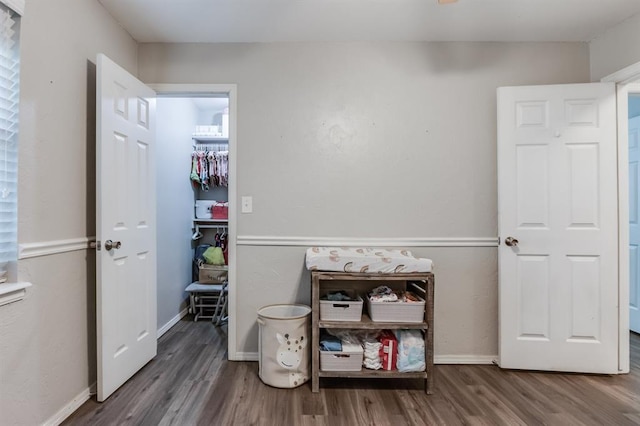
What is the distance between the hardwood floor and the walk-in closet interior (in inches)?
36.5

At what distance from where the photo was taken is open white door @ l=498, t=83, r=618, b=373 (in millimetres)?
2170

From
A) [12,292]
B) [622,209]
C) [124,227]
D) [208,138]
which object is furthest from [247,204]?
[622,209]

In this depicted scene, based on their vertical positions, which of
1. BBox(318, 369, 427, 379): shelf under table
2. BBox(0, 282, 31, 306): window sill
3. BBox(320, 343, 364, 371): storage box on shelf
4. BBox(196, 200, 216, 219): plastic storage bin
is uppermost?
BBox(196, 200, 216, 219): plastic storage bin

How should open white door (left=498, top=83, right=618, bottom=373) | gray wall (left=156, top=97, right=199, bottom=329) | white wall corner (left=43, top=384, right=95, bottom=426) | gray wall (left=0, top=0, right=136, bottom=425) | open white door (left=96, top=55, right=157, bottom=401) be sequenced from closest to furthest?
1. gray wall (left=0, top=0, right=136, bottom=425)
2. white wall corner (left=43, top=384, right=95, bottom=426)
3. open white door (left=96, top=55, right=157, bottom=401)
4. open white door (left=498, top=83, right=618, bottom=373)
5. gray wall (left=156, top=97, right=199, bottom=329)

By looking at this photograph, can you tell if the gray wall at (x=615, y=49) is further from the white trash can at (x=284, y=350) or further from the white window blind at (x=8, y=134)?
the white window blind at (x=8, y=134)

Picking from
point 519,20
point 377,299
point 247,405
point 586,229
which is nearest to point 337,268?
point 377,299

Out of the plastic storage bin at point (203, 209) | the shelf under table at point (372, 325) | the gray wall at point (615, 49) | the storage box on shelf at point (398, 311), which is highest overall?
the gray wall at point (615, 49)

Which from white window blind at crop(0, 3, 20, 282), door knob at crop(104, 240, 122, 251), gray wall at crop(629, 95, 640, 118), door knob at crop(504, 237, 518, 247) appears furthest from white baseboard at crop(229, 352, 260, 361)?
gray wall at crop(629, 95, 640, 118)

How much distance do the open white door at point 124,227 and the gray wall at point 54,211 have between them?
4.8 inches

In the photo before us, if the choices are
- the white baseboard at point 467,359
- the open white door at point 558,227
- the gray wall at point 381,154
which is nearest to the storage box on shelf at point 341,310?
the gray wall at point 381,154

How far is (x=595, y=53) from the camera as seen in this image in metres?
2.34

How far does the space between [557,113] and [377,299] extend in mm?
1765

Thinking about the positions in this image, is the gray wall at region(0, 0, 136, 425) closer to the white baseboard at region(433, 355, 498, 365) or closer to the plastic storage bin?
the plastic storage bin

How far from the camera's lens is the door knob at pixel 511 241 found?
2218 millimetres
